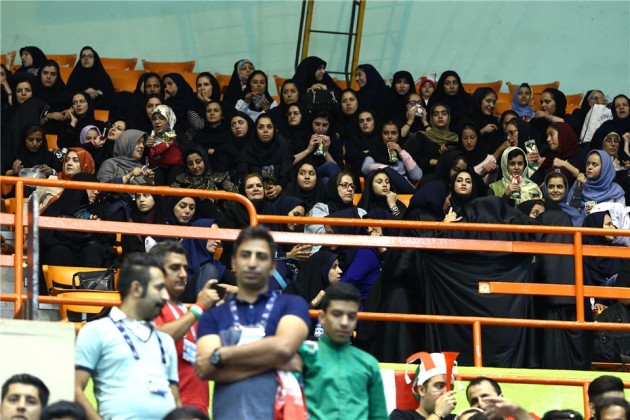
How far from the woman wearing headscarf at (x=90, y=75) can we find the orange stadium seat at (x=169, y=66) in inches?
46.7

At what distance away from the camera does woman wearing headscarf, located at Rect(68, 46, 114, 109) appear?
53.5ft

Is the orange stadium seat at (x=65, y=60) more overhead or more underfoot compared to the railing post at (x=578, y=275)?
more overhead

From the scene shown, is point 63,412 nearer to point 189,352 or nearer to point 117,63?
point 189,352

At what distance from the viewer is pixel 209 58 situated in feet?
59.6

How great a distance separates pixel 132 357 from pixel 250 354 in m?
0.59

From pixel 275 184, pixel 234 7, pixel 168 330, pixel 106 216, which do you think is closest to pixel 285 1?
pixel 234 7

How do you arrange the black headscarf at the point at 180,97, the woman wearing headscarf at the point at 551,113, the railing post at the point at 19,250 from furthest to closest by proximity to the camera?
the woman wearing headscarf at the point at 551,113 < the black headscarf at the point at 180,97 < the railing post at the point at 19,250

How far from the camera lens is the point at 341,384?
683 cm

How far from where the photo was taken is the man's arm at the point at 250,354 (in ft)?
21.7

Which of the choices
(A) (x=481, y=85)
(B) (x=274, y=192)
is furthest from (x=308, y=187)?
(A) (x=481, y=85)

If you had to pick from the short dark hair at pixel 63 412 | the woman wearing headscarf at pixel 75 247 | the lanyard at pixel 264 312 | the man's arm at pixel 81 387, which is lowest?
the short dark hair at pixel 63 412

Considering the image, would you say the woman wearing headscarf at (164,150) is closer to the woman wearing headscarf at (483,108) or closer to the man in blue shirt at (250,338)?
the woman wearing headscarf at (483,108)

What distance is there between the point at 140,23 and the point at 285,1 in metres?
1.76

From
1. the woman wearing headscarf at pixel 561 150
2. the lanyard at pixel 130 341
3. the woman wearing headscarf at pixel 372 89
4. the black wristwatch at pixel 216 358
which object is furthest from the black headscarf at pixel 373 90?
the black wristwatch at pixel 216 358
